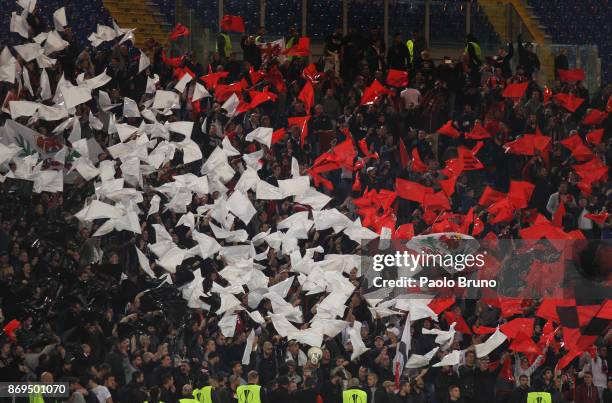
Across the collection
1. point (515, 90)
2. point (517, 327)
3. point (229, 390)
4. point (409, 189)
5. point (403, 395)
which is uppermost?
point (515, 90)

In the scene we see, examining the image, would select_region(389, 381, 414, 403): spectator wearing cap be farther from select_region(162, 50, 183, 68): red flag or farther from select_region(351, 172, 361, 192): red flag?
select_region(162, 50, 183, 68): red flag

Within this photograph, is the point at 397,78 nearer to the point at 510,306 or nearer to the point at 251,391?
the point at 510,306

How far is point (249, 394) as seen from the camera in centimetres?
1403

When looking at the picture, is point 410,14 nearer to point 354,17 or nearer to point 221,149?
point 354,17

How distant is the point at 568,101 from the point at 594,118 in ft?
1.19

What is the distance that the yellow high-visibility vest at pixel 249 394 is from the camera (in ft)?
46.0

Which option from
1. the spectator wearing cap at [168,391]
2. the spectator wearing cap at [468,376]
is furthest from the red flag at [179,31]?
the spectator wearing cap at [468,376]

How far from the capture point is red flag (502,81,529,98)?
17575 millimetres

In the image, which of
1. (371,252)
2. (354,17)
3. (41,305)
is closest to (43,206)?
(41,305)

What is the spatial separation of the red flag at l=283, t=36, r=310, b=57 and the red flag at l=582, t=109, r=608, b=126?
339cm

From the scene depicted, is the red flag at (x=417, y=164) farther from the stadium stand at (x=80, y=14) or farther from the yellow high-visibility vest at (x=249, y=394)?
the stadium stand at (x=80, y=14)

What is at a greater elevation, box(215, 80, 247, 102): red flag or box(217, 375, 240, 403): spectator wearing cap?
box(215, 80, 247, 102): red flag

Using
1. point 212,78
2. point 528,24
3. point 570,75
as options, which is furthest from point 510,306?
point 528,24

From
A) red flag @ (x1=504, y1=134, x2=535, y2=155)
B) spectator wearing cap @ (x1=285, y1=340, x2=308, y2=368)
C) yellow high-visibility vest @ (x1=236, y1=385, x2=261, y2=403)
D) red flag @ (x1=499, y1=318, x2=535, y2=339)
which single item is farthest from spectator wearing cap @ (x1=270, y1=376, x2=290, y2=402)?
red flag @ (x1=504, y1=134, x2=535, y2=155)
